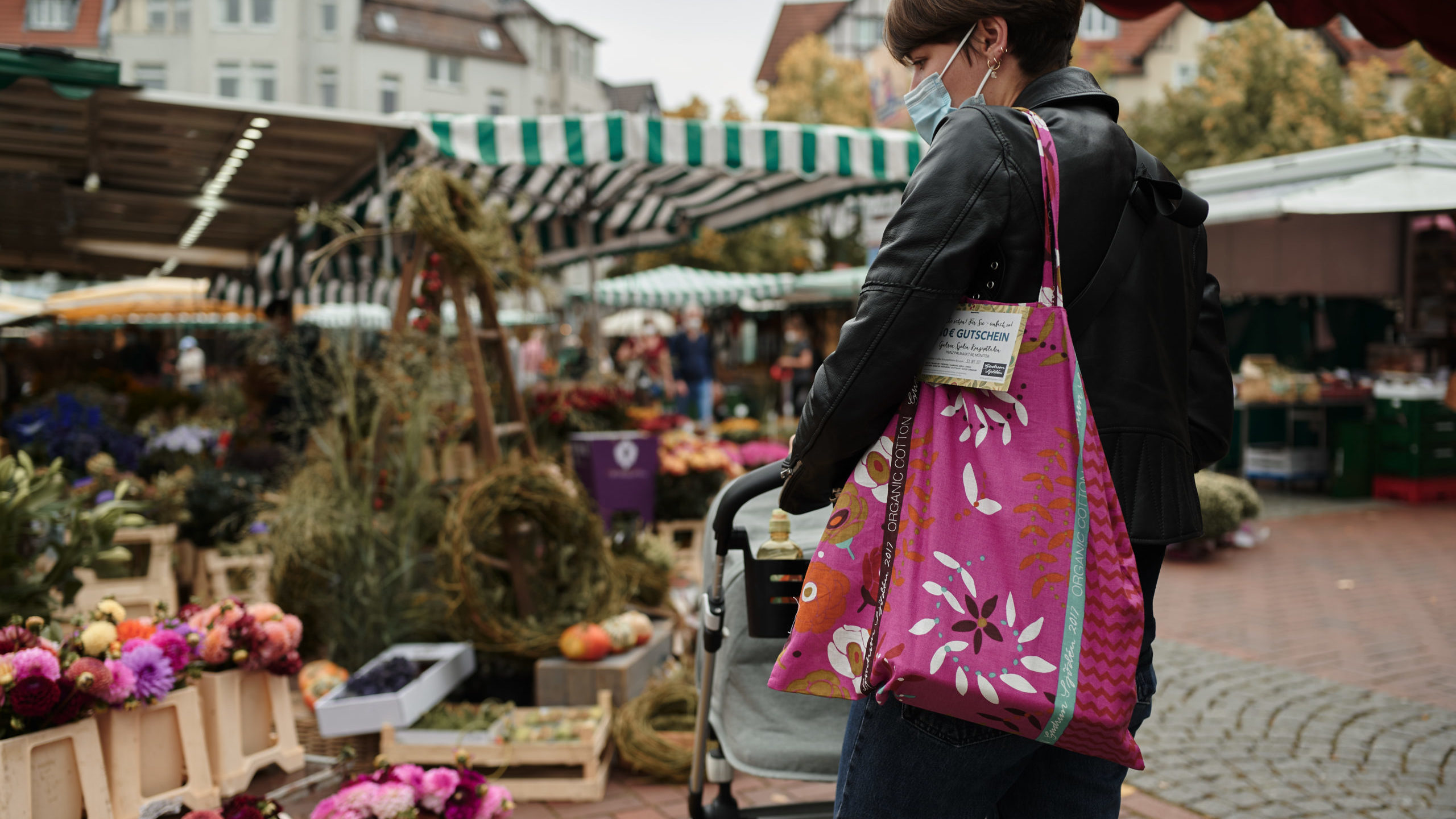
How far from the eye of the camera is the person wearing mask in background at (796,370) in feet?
59.0

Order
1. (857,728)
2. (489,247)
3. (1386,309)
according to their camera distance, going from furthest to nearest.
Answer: (1386,309) < (489,247) < (857,728)

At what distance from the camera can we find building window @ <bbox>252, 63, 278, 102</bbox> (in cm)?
3334

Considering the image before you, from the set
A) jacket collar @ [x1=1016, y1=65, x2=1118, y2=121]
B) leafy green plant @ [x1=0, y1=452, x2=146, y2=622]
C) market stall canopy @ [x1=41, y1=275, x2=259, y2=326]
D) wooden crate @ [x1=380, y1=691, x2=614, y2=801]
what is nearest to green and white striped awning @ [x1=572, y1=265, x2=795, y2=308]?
market stall canopy @ [x1=41, y1=275, x2=259, y2=326]

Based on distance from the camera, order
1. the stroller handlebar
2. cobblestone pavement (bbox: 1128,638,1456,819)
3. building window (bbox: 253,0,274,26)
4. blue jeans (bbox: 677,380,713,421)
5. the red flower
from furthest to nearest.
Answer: building window (bbox: 253,0,274,26) → blue jeans (bbox: 677,380,713,421) → cobblestone pavement (bbox: 1128,638,1456,819) → the red flower → the stroller handlebar

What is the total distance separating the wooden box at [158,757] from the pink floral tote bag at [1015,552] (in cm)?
226

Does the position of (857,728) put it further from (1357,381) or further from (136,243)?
(136,243)

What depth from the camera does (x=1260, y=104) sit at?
2378 cm

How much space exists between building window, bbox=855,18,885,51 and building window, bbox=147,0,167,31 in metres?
27.0

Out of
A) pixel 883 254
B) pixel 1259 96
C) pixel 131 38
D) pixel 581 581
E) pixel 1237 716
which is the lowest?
pixel 1237 716

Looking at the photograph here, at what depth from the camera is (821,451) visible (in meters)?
1.43

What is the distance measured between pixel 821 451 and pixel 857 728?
417 mm

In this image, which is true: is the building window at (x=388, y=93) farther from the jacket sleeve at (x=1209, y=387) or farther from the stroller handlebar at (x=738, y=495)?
the jacket sleeve at (x=1209, y=387)

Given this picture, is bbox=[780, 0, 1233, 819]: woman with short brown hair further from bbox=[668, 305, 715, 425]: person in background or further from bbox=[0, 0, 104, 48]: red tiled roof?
bbox=[0, 0, 104, 48]: red tiled roof

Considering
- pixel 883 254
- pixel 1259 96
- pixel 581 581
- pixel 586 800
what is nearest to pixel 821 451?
pixel 883 254
